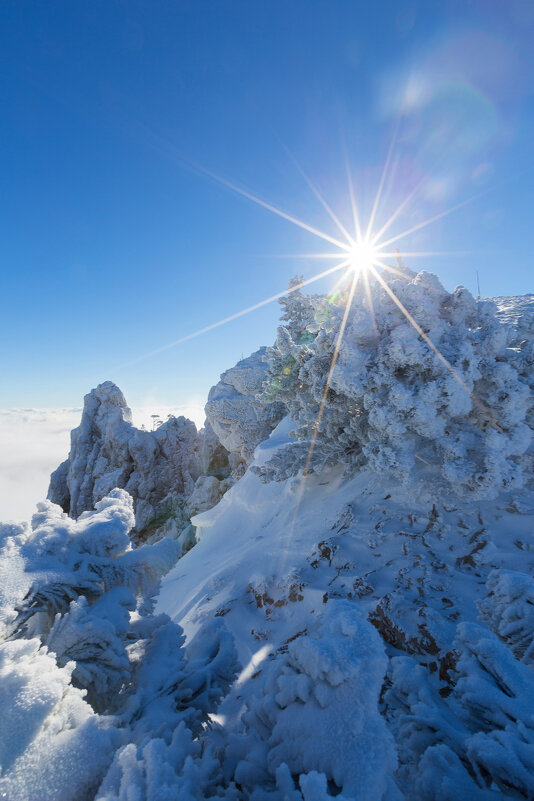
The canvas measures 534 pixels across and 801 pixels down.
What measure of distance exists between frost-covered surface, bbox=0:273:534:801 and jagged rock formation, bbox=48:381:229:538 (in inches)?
1032

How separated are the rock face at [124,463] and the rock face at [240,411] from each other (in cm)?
909

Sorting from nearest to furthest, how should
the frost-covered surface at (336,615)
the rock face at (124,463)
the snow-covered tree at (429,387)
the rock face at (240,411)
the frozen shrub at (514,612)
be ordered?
the frost-covered surface at (336,615) → the frozen shrub at (514,612) → the snow-covered tree at (429,387) → the rock face at (240,411) → the rock face at (124,463)

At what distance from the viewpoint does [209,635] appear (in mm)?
3145

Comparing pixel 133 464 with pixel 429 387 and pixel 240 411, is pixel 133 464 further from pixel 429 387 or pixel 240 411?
pixel 429 387

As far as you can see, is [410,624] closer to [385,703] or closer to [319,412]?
[385,703]

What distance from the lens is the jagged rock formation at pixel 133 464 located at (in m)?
31.6

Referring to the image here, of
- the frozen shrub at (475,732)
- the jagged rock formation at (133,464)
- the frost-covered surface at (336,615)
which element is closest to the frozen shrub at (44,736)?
the frost-covered surface at (336,615)

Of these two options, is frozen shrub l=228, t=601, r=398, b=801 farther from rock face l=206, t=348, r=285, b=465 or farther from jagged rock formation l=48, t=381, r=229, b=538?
jagged rock formation l=48, t=381, r=229, b=538

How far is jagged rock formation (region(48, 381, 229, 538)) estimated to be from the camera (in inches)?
1246

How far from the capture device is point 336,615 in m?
2.13

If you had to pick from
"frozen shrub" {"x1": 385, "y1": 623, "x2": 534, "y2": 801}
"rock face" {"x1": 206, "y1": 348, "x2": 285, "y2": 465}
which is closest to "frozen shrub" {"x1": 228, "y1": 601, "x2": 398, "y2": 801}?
"frozen shrub" {"x1": 385, "y1": 623, "x2": 534, "y2": 801}

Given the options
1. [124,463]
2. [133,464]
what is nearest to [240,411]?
[133,464]

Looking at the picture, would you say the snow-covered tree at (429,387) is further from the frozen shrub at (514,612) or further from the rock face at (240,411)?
the rock face at (240,411)

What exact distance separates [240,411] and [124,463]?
15.0 meters
